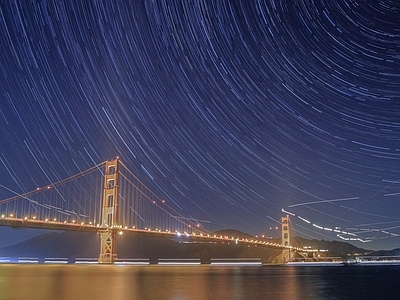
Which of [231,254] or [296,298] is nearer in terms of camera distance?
[296,298]

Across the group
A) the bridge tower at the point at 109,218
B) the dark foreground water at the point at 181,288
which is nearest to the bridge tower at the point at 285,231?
the bridge tower at the point at 109,218

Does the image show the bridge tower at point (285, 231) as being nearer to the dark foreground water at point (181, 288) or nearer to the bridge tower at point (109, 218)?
the bridge tower at point (109, 218)

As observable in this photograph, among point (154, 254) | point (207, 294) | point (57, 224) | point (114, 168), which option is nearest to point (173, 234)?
point (114, 168)

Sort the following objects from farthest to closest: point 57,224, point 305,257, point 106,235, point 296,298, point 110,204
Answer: point 305,257 → point 110,204 → point 106,235 → point 57,224 → point 296,298

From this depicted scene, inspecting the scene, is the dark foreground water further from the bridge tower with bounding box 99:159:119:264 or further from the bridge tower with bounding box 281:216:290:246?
the bridge tower with bounding box 281:216:290:246

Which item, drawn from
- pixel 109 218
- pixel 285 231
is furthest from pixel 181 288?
pixel 285 231

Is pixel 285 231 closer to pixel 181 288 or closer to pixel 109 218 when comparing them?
pixel 109 218

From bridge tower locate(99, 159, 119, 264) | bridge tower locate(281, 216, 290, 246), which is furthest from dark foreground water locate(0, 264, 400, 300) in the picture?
bridge tower locate(281, 216, 290, 246)

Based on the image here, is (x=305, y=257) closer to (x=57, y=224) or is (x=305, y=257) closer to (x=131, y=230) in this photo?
(x=131, y=230)

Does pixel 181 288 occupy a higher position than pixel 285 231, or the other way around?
pixel 285 231
